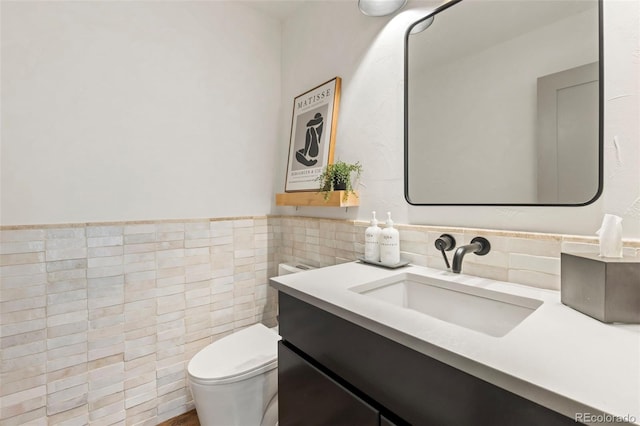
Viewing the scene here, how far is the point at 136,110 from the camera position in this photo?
5.17 feet

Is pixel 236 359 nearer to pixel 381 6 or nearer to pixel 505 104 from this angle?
pixel 505 104

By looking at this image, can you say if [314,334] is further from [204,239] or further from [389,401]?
[204,239]

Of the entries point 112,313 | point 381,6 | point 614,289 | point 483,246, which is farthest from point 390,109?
point 112,313

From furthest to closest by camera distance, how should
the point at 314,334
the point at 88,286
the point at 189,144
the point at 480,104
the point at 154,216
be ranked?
the point at 189,144, the point at 154,216, the point at 88,286, the point at 480,104, the point at 314,334

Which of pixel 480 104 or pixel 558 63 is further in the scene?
pixel 480 104

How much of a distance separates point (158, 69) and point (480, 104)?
165 cm

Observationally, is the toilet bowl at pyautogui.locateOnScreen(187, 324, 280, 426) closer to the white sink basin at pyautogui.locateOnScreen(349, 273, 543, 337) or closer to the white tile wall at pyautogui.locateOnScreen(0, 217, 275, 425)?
the white tile wall at pyautogui.locateOnScreen(0, 217, 275, 425)

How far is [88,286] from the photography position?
4.72 feet

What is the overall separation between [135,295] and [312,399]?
1220mm

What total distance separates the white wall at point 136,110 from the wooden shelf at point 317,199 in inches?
11.5

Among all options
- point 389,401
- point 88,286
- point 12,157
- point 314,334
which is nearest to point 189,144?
point 12,157

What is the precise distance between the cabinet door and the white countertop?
0.63ft

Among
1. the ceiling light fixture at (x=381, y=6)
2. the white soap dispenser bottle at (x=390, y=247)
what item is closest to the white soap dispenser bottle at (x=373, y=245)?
the white soap dispenser bottle at (x=390, y=247)

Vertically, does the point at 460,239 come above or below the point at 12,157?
below
